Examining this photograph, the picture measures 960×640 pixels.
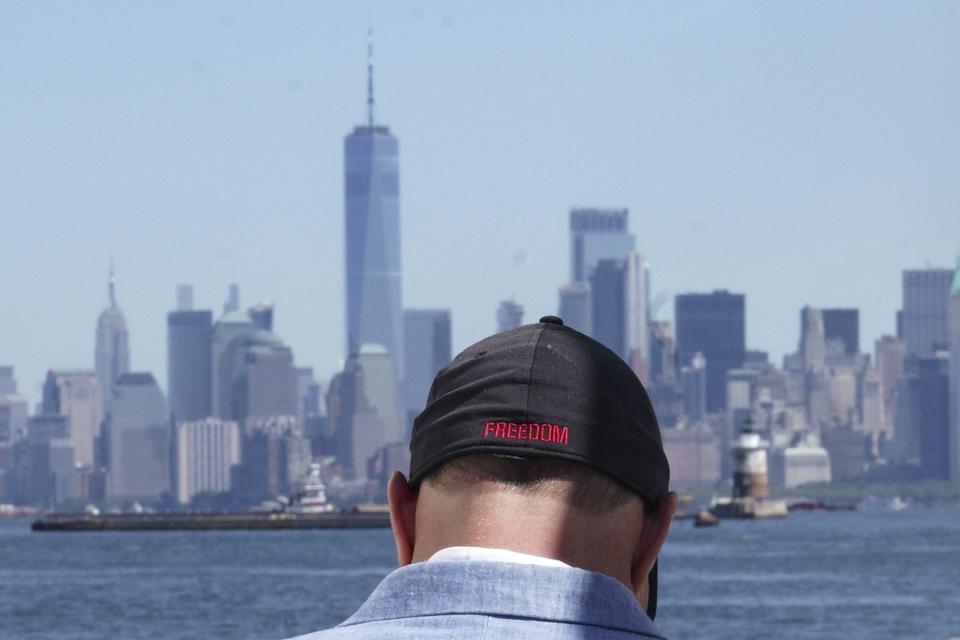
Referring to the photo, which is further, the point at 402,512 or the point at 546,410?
the point at 402,512

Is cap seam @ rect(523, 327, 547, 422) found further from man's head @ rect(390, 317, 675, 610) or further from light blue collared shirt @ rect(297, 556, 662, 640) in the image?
light blue collared shirt @ rect(297, 556, 662, 640)

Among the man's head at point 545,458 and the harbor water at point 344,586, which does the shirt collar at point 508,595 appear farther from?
the harbor water at point 344,586

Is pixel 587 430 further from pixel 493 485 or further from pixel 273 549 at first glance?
pixel 273 549

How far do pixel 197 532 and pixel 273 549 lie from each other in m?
41.8

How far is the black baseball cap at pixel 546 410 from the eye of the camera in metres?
2.10

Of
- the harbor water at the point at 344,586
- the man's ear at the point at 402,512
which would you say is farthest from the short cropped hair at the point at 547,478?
the harbor water at the point at 344,586

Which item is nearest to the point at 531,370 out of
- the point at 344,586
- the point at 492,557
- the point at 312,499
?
the point at 492,557

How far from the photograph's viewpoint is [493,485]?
2.13 m

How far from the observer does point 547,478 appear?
2.11 m

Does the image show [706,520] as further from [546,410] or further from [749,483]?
[546,410]

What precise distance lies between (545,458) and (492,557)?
0.33 ft

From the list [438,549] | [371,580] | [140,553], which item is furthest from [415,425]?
[140,553]

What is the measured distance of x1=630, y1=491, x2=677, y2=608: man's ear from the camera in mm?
2182

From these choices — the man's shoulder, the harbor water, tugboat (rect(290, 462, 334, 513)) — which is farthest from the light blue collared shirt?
tugboat (rect(290, 462, 334, 513))
